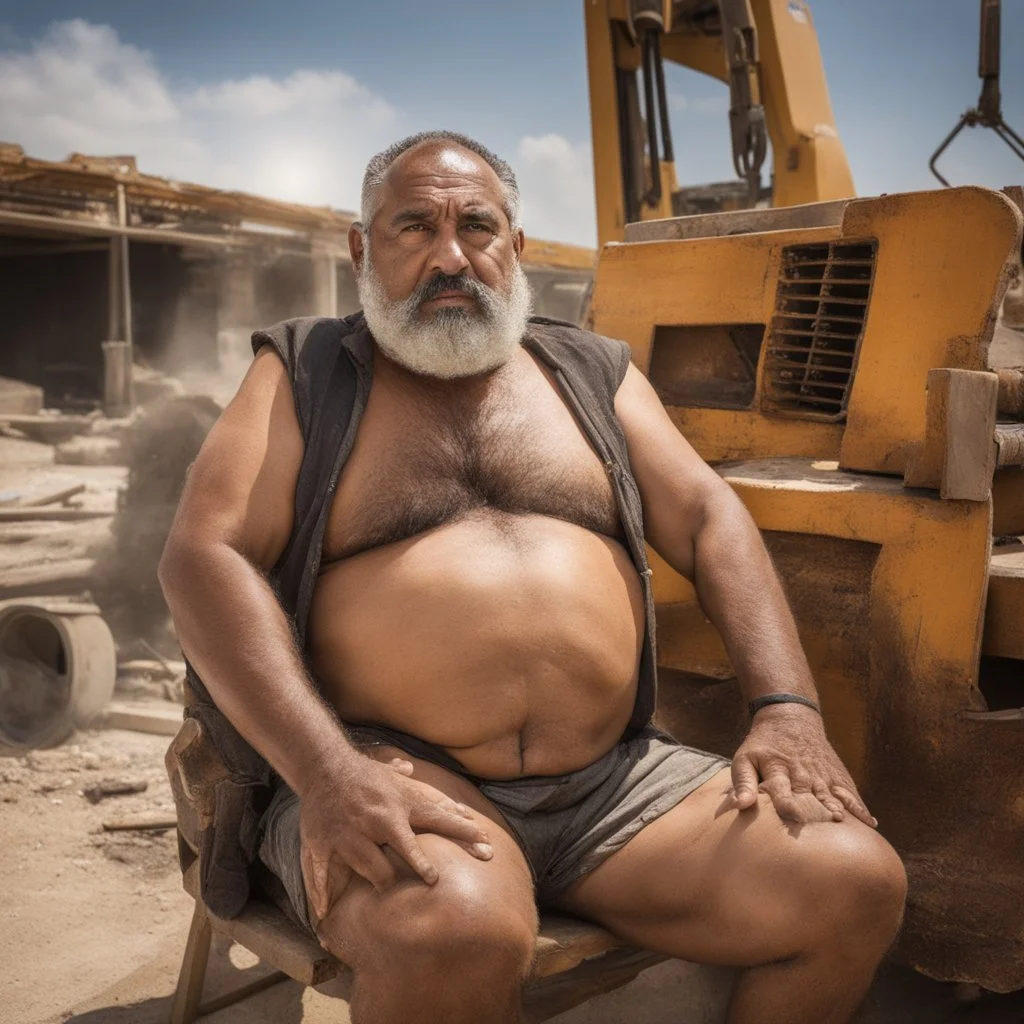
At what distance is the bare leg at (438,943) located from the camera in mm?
1587

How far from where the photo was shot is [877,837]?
1.85 meters

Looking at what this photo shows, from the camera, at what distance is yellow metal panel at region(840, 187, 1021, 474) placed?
A: 245 cm

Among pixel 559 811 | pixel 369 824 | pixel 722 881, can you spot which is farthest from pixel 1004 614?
pixel 369 824

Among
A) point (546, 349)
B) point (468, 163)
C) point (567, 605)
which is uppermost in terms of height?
point (468, 163)

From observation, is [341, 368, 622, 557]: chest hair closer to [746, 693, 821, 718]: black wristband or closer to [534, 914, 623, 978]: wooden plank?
[746, 693, 821, 718]: black wristband

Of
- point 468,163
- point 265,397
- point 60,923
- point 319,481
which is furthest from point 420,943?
point 60,923

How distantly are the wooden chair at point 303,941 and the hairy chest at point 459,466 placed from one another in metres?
0.49

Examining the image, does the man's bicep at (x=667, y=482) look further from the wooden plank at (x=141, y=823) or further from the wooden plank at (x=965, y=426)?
the wooden plank at (x=141, y=823)

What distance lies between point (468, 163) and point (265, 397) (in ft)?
2.54

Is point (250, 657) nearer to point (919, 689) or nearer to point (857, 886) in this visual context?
point (857, 886)

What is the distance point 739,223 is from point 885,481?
3.36ft

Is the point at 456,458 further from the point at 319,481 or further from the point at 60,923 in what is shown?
the point at 60,923

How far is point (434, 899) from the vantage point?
1633mm

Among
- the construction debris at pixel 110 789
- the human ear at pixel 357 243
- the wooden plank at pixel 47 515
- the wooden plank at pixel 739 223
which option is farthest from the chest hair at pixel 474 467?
the wooden plank at pixel 47 515
